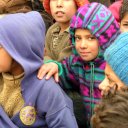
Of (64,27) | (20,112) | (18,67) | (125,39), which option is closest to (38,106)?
(20,112)

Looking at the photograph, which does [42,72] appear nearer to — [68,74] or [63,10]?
[68,74]

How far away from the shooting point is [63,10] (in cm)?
247

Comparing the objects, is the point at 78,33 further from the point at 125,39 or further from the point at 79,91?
the point at 125,39

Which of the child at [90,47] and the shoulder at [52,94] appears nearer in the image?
the shoulder at [52,94]

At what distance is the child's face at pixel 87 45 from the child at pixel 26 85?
30 cm

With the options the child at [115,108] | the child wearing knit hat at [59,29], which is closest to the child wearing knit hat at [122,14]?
the child wearing knit hat at [59,29]

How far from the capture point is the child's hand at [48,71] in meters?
1.77

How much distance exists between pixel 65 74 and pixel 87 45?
214mm

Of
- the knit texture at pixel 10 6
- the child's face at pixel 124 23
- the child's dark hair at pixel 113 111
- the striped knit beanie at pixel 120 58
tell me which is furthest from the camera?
the knit texture at pixel 10 6

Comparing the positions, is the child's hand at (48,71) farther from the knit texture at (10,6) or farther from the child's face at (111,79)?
the knit texture at (10,6)

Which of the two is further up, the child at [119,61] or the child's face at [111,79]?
the child at [119,61]

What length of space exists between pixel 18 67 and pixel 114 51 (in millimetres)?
522

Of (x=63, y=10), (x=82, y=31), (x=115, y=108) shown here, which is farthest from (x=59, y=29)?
(x=115, y=108)

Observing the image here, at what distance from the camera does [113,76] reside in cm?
156
